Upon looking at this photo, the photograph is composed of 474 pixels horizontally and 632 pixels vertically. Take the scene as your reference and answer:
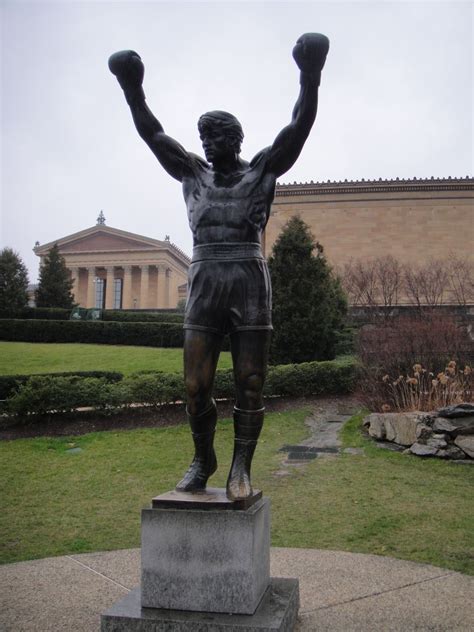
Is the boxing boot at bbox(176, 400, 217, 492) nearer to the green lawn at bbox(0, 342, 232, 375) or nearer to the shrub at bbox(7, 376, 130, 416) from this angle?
the shrub at bbox(7, 376, 130, 416)

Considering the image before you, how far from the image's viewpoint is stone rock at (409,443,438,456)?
9883 millimetres

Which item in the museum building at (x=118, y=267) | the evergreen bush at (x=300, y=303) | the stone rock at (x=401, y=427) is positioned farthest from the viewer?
the museum building at (x=118, y=267)

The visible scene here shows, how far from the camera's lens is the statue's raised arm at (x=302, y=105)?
3439mm

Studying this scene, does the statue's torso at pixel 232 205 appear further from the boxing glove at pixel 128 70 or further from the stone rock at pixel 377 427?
the stone rock at pixel 377 427

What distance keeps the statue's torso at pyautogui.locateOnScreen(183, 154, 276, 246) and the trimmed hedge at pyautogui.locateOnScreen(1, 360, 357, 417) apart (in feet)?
31.5

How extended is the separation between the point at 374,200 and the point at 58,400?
2601cm

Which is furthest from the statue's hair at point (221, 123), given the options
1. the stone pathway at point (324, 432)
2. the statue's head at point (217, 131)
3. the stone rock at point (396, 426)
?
the stone rock at point (396, 426)

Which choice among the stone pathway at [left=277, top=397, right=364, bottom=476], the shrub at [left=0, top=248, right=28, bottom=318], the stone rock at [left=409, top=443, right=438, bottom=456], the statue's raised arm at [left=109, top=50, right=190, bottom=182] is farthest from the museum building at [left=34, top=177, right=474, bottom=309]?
the statue's raised arm at [left=109, top=50, right=190, bottom=182]

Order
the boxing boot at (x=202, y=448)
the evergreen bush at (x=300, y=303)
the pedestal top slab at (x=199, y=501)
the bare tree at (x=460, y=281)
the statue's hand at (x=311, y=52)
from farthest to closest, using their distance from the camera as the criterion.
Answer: the bare tree at (x=460, y=281)
the evergreen bush at (x=300, y=303)
the boxing boot at (x=202, y=448)
the statue's hand at (x=311, y=52)
the pedestal top slab at (x=199, y=501)

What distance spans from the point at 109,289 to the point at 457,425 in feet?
187

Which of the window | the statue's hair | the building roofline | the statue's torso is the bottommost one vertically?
the statue's torso

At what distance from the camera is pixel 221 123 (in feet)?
12.3

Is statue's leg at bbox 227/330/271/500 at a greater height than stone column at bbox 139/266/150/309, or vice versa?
stone column at bbox 139/266/150/309

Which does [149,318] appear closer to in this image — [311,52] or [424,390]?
[424,390]
